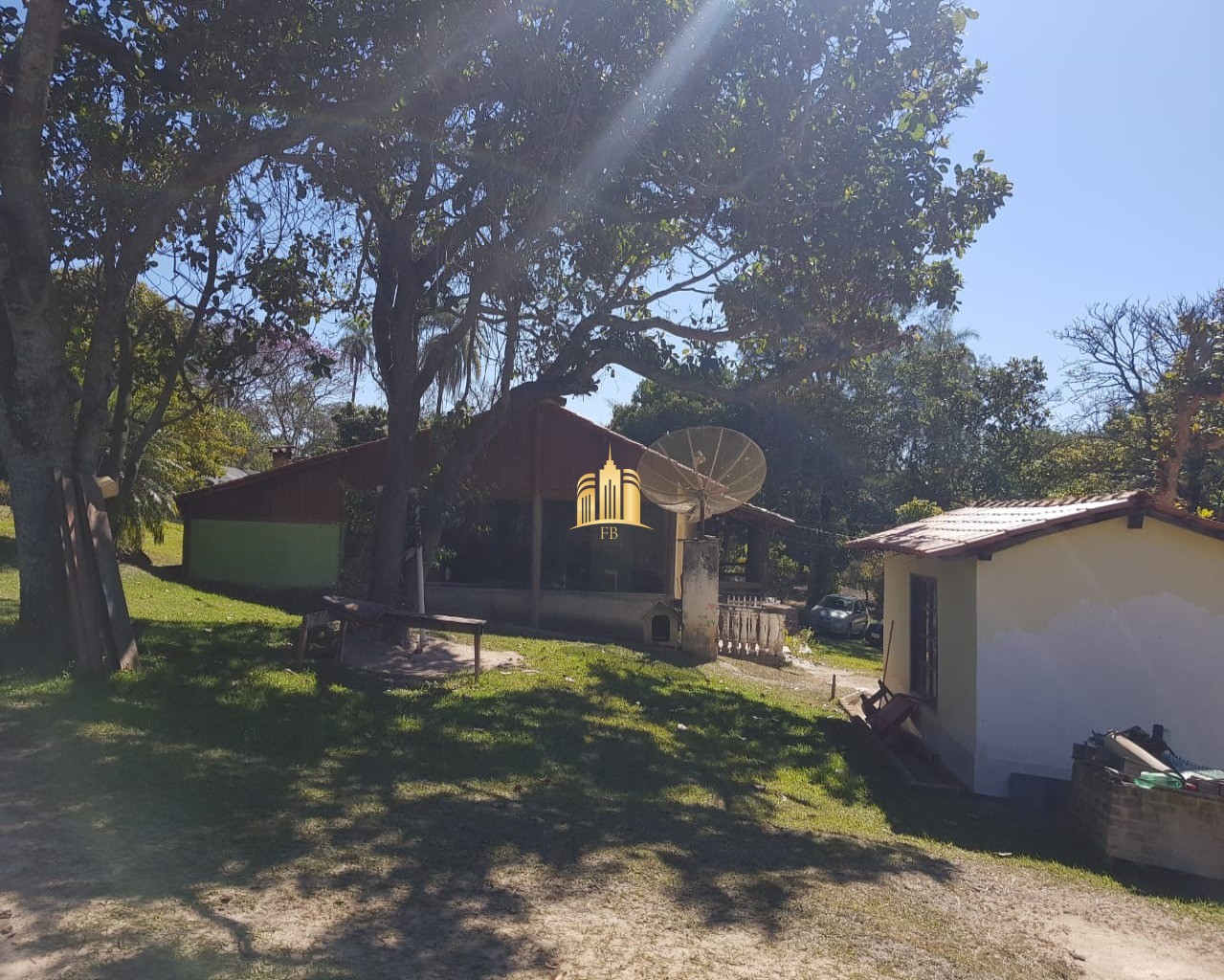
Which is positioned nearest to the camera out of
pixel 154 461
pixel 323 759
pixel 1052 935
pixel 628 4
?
pixel 1052 935

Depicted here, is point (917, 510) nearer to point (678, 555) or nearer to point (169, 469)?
point (678, 555)

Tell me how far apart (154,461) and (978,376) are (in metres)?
26.9

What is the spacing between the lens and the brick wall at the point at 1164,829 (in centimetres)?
737

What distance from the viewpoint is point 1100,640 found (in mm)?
9961

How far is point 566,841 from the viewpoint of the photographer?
584 cm

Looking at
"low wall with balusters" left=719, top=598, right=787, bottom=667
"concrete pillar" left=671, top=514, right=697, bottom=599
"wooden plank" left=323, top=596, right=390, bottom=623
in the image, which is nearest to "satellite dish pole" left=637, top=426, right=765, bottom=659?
→ "low wall with balusters" left=719, top=598, right=787, bottom=667

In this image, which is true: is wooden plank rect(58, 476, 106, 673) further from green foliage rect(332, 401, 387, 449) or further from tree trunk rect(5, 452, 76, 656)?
green foliage rect(332, 401, 387, 449)

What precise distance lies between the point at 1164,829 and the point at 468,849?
5.42m

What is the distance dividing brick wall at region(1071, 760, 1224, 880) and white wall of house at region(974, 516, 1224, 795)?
2.20 meters

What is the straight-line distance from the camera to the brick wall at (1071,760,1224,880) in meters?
7.37

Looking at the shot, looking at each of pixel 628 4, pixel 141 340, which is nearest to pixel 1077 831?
pixel 628 4

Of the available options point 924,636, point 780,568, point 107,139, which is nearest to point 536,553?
point 924,636

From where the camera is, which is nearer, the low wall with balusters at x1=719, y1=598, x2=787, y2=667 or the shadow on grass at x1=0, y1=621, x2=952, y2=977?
the shadow on grass at x1=0, y1=621, x2=952, y2=977

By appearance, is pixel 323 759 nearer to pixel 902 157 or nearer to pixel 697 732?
pixel 697 732
